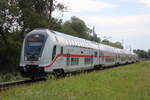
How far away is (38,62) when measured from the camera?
1528cm

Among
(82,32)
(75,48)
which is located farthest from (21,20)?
(82,32)

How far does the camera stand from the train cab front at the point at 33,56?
A: 15359 mm

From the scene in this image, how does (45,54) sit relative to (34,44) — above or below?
below

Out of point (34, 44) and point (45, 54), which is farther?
point (34, 44)

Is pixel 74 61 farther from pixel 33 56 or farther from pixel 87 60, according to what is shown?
pixel 33 56

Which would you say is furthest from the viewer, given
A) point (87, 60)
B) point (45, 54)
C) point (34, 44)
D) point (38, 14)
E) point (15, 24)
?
point (38, 14)

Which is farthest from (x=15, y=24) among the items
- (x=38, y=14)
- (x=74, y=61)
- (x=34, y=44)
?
(x=34, y=44)

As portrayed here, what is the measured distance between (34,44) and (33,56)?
0.88m

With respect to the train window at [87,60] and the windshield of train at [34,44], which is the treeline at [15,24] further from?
the windshield of train at [34,44]

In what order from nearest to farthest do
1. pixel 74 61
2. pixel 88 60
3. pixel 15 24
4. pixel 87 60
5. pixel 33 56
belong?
pixel 33 56 → pixel 74 61 → pixel 87 60 → pixel 88 60 → pixel 15 24

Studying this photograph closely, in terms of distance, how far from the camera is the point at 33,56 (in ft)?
50.9

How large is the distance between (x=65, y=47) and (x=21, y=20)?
1545 centimetres

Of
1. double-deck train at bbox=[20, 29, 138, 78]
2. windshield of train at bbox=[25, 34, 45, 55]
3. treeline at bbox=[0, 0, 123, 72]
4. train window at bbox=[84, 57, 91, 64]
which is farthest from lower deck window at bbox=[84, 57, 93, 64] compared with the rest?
treeline at bbox=[0, 0, 123, 72]

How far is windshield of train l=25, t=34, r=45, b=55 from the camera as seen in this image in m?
15.6
